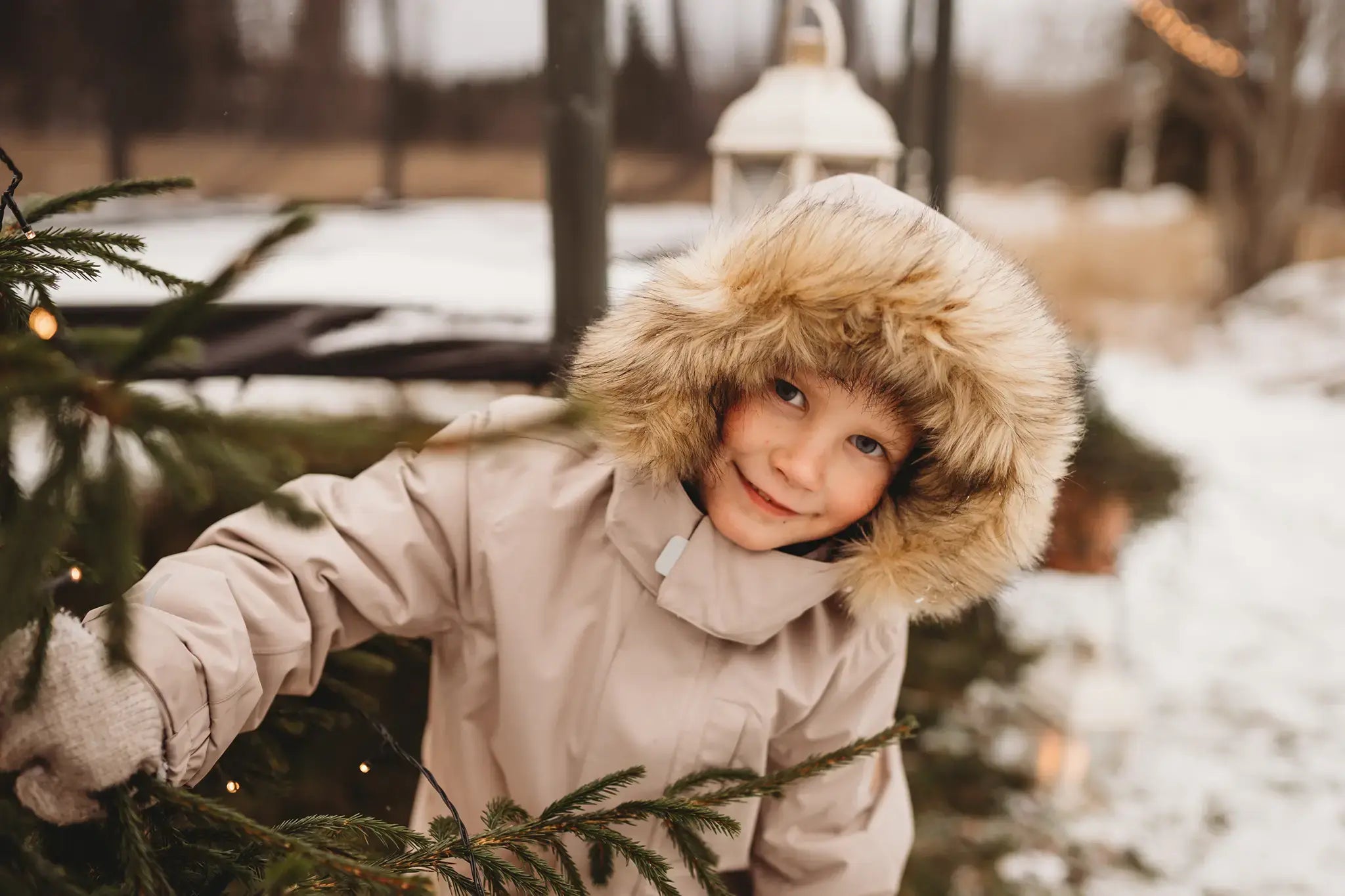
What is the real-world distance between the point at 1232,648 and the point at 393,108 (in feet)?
11.1

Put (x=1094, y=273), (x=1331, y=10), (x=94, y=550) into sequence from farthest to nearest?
1. (x=1094, y=273)
2. (x=1331, y=10)
3. (x=94, y=550)

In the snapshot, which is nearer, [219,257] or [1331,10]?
[219,257]

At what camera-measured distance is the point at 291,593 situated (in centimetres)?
98

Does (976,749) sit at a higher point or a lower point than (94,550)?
lower

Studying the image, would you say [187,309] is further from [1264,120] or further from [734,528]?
[1264,120]

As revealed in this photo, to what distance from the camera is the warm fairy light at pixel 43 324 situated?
2.47ft

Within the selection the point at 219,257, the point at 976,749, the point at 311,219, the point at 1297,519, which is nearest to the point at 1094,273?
the point at 1297,519

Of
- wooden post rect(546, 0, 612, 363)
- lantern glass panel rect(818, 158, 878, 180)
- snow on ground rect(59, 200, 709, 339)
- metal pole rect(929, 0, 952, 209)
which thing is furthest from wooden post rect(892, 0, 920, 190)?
wooden post rect(546, 0, 612, 363)

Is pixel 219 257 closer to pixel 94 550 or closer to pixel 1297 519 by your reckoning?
pixel 94 550

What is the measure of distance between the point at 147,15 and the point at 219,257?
1.46ft

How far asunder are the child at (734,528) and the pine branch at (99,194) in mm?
328

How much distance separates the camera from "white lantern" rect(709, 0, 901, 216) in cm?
193

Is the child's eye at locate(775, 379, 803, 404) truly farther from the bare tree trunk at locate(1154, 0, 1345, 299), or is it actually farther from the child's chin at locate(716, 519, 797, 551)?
the bare tree trunk at locate(1154, 0, 1345, 299)

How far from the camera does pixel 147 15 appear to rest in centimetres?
173
